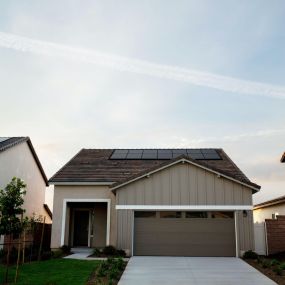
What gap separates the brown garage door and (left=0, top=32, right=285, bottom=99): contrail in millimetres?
6610

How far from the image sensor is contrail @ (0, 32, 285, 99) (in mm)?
16859

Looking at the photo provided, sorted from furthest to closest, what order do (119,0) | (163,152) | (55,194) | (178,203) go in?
(163,152) → (55,194) → (178,203) → (119,0)

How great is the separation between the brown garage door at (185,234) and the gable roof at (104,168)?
8.92 feet

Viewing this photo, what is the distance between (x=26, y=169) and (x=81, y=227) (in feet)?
19.5

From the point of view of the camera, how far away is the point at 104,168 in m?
23.1

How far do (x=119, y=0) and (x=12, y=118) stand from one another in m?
9.25

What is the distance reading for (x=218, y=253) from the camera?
18.5 metres

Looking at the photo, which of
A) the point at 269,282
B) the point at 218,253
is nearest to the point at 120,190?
the point at 218,253

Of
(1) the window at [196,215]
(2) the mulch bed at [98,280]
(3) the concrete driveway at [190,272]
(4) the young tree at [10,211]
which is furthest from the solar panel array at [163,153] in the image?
(2) the mulch bed at [98,280]

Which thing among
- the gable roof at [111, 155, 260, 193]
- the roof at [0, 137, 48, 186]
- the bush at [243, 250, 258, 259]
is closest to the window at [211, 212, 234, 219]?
the gable roof at [111, 155, 260, 193]

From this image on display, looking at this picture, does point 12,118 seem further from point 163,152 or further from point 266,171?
point 266,171

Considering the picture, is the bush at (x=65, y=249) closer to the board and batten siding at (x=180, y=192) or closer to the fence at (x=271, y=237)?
the board and batten siding at (x=180, y=192)

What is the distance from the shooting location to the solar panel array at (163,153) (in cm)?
Result: 2514

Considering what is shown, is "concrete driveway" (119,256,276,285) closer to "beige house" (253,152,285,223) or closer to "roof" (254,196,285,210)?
"roof" (254,196,285,210)
